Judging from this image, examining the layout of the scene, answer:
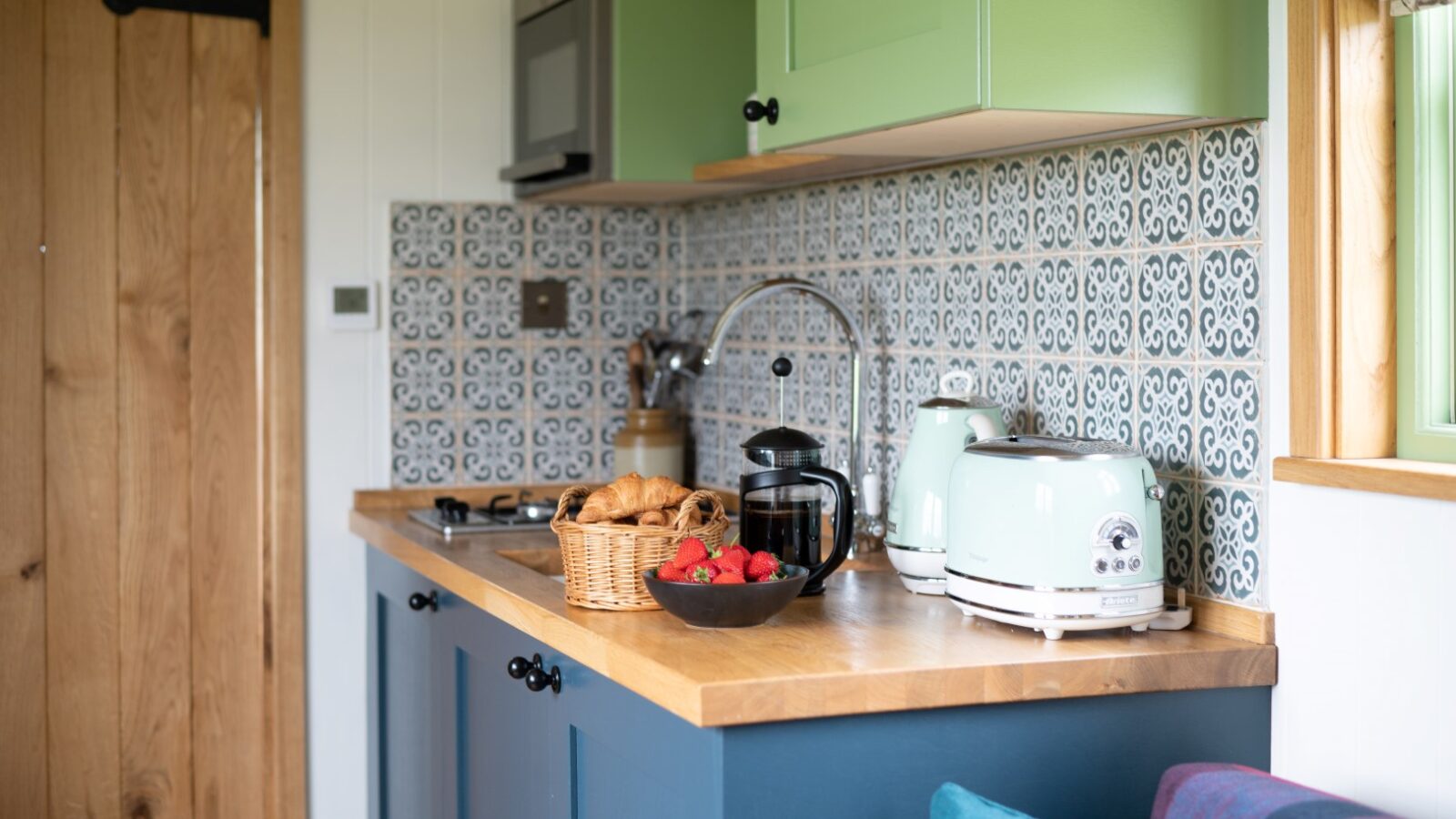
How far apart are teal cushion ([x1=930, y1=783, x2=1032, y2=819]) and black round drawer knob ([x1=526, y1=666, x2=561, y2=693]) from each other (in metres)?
0.61

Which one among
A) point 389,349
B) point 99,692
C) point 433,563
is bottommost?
A: point 99,692

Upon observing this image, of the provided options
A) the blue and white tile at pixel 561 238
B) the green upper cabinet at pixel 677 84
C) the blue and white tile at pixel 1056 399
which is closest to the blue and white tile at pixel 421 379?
the blue and white tile at pixel 561 238

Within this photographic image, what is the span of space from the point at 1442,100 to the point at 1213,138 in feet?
0.87

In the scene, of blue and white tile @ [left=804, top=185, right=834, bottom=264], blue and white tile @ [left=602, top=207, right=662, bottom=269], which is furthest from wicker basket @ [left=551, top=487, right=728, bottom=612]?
blue and white tile @ [left=602, top=207, right=662, bottom=269]

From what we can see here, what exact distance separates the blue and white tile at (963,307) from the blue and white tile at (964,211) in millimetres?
27

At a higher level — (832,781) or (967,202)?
(967,202)

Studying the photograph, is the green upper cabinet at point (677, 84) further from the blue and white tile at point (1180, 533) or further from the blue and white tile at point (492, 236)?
the blue and white tile at point (1180, 533)

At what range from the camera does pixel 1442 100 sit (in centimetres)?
162

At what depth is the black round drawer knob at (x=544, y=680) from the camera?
1.95 m

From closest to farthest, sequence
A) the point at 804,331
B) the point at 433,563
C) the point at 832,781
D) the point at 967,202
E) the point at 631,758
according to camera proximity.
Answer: the point at 832,781
the point at 631,758
the point at 967,202
the point at 433,563
the point at 804,331

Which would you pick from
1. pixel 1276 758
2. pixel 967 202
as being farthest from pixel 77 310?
pixel 1276 758

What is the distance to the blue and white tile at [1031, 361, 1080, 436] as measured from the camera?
2088 millimetres

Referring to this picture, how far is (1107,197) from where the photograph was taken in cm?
201

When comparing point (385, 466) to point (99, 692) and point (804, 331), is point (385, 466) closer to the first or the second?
point (99, 692)
